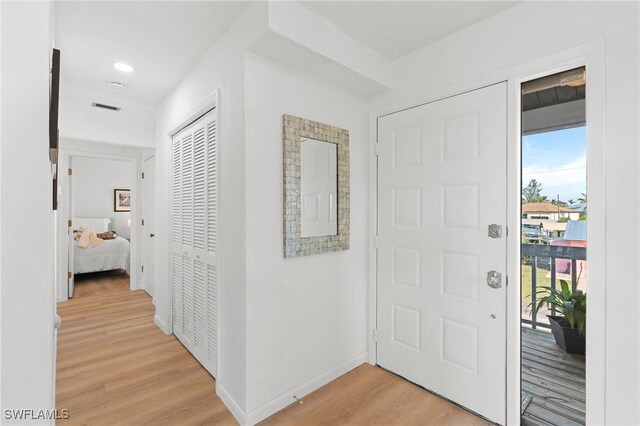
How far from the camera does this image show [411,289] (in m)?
2.30

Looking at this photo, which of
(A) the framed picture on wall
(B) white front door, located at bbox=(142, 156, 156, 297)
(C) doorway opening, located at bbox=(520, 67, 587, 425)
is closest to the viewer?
(C) doorway opening, located at bbox=(520, 67, 587, 425)

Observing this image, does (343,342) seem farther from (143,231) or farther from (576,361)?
(143,231)

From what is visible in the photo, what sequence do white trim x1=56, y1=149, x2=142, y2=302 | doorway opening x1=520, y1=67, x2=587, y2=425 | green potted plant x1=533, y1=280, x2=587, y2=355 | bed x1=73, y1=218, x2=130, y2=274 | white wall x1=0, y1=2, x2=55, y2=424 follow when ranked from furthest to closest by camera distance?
bed x1=73, y1=218, x2=130, y2=274
white trim x1=56, y1=149, x2=142, y2=302
green potted plant x1=533, y1=280, x2=587, y2=355
doorway opening x1=520, y1=67, x2=587, y2=425
white wall x1=0, y1=2, x2=55, y2=424

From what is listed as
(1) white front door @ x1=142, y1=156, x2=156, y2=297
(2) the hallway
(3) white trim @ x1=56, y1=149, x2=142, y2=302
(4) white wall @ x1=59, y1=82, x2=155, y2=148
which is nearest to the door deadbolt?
(2) the hallway

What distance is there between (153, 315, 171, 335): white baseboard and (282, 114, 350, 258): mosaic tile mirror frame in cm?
197

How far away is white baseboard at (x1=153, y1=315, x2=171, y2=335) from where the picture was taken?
312 centimetres

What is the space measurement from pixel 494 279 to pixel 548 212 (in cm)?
100

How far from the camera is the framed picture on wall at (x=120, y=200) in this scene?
7.25m

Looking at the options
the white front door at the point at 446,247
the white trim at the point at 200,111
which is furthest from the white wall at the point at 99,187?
the white front door at the point at 446,247

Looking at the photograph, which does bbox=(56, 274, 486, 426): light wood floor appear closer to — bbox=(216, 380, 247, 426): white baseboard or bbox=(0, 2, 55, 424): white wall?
bbox=(216, 380, 247, 426): white baseboard

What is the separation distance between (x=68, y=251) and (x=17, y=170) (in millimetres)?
4776

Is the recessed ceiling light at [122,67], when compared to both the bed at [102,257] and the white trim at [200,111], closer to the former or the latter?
the white trim at [200,111]

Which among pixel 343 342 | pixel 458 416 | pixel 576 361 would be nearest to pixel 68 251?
pixel 343 342

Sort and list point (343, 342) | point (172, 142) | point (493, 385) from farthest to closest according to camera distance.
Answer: point (172, 142) < point (343, 342) < point (493, 385)
